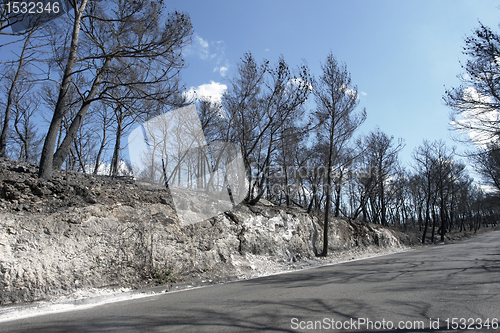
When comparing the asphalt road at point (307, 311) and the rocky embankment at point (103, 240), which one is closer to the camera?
the asphalt road at point (307, 311)

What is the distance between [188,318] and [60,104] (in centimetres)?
799

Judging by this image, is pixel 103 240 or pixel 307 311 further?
pixel 103 240

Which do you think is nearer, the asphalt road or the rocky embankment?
the asphalt road

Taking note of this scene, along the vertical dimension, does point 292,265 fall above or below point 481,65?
below

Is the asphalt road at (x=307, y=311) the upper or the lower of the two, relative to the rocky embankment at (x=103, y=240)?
lower

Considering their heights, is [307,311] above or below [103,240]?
below

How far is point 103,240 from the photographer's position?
751 centimetres

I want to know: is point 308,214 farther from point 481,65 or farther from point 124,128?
point 124,128

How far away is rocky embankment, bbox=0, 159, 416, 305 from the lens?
20.3 ft

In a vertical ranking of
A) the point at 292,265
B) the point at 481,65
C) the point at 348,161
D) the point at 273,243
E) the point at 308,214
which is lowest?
the point at 292,265

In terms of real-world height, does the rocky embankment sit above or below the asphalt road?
above

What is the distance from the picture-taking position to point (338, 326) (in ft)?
12.6

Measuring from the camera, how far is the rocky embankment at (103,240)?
6.20 m

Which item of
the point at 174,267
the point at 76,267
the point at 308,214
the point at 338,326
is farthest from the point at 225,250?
the point at 308,214
